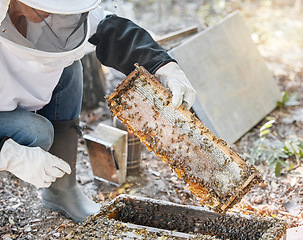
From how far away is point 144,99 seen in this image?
2326mm

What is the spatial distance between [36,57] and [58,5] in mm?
322

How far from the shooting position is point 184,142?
2.27 metres

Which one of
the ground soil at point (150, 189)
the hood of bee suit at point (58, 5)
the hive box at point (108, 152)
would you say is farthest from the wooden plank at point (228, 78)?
the hood of bee suit at point (58, 5)

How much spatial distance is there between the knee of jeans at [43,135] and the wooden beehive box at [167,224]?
546 mm

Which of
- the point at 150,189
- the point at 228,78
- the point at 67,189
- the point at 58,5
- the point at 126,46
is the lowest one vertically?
the point at 150,189

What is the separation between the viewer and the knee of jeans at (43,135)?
2469mm

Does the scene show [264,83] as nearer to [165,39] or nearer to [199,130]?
[165,39]

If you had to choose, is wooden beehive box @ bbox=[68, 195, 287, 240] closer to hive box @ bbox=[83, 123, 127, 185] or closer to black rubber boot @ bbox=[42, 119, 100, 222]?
black rubber boot @ bbox=[42, 119, 100, 222]

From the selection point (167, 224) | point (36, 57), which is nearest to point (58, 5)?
point (36, 57)

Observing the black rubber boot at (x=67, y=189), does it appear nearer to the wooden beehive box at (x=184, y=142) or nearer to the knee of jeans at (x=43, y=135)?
the knee of jeans at (x=43, y=135)

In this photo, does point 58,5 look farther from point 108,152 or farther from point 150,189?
point 150,189

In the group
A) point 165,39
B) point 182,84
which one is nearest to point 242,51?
point 165,39

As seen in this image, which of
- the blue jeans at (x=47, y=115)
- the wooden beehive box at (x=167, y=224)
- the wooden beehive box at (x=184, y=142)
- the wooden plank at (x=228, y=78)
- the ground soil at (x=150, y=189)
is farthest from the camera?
the wooden plank at (x=228, y=78)

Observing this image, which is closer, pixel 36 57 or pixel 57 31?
pixel 36 57
